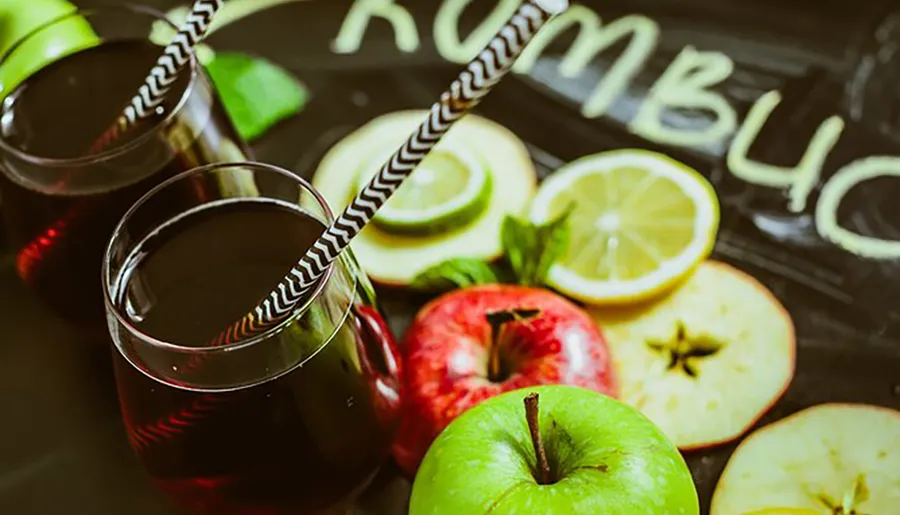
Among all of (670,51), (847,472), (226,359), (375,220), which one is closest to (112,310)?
(226,359)

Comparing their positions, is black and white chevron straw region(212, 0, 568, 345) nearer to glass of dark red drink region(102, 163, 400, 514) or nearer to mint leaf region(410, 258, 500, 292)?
glass of dark red drink region(102, 163, 400, 514)

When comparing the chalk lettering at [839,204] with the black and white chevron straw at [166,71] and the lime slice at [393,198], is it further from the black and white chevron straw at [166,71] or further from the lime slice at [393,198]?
the black and white chevron straw at [166,71]

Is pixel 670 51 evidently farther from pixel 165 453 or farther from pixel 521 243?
pixel 165 453

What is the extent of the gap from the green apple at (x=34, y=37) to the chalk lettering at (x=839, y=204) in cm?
66

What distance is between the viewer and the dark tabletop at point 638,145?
91cm

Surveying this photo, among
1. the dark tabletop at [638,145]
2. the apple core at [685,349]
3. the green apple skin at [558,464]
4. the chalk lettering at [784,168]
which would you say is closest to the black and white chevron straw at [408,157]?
the green apple skin at [558,464]

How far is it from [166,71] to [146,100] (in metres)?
0.05

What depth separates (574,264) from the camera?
98 centimetres

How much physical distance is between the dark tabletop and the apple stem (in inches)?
7.8

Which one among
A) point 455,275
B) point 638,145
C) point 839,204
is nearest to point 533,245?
point 455,275

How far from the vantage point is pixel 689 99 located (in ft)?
3.61

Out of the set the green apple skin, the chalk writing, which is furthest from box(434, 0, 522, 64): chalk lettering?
the green apple skin

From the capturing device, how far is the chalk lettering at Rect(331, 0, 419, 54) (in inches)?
46.9

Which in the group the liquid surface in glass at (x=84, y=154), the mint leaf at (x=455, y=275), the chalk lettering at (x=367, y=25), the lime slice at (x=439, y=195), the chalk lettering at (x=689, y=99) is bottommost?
the mint leaf at (x=455, y=275)
